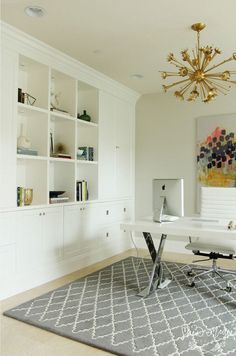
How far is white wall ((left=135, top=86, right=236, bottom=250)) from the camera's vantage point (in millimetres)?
5027

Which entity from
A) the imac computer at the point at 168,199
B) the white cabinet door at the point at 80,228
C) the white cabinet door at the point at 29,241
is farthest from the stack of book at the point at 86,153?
the imac computer at the point at 168,199

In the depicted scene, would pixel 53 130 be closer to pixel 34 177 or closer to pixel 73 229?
pixel 34 177

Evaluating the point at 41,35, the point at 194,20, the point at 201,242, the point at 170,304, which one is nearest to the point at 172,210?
the point at 201,242

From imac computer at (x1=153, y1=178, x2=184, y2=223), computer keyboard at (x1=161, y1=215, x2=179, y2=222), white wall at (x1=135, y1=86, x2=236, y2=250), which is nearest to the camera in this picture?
imac computer at (x1=153, y1=178, x2=184, y2=223)

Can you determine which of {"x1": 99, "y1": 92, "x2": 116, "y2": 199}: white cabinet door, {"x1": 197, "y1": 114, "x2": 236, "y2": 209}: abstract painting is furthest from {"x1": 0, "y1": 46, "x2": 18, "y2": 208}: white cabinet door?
{"x1": 197, "y1": 114, "x2": 236, "y2": 209}: abstract painting

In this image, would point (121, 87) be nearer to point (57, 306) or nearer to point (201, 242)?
point (201, 242)

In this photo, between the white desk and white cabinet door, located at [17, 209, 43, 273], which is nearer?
the white desk

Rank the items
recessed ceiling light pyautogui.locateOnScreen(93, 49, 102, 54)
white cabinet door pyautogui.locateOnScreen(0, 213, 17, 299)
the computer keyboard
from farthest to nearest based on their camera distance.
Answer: recessed ceiling light pyautogui.locateOnScreen(93, 49, 102, 54)
the computer keyboard
white cabinet door pyautogui.locateOnScreen(0, 213, 17, 299)

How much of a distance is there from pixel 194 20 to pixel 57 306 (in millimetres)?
2896

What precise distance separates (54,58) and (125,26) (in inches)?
40.9

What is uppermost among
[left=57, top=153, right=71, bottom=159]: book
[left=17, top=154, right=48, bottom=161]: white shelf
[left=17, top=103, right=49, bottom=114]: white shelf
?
[left=17, top=103, right=49, bottom=114]: white shelf

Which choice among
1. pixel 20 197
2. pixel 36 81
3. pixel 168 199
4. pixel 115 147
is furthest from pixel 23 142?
pixel 115 147

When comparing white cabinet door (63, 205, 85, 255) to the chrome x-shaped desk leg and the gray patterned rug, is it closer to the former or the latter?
the gray patterned rug

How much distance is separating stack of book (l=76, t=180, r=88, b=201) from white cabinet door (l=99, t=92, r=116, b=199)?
0.33 m
